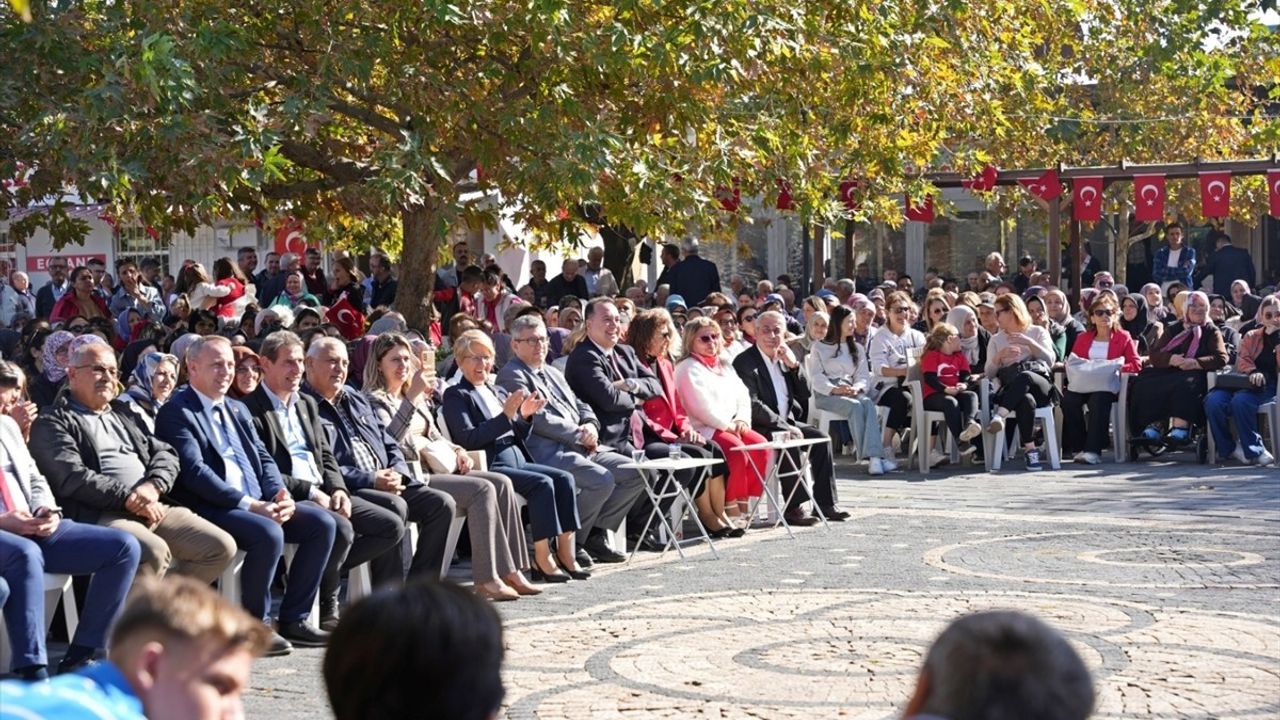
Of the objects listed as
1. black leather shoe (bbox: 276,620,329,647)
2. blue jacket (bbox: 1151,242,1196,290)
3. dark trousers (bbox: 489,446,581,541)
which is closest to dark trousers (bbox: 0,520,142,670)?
black leather shoe (bbox: 276,620,329,647)

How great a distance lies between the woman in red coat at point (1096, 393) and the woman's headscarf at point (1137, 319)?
4.38 feet

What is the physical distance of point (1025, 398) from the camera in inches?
646

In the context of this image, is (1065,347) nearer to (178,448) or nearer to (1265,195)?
(178,448)

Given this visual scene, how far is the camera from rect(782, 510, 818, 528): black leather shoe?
1259 centimetres

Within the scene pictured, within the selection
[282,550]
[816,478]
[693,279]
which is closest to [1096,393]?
[816,478]

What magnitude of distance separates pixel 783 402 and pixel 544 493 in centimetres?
349

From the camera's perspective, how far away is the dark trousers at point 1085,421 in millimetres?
16688

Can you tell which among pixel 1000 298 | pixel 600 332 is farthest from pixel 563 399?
pixel 1000 298

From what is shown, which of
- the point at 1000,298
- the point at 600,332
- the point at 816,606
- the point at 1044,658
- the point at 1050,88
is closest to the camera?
the point at 1044,658

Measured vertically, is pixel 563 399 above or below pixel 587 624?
above

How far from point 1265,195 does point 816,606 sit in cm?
2476

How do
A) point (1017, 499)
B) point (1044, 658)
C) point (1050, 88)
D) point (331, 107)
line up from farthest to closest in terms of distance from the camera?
point (1050, 88)
point (331, 107)
point (1017, 499)
point (1044, 658)

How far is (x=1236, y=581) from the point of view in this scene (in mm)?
9680

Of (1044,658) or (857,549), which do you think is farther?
(857,549)
